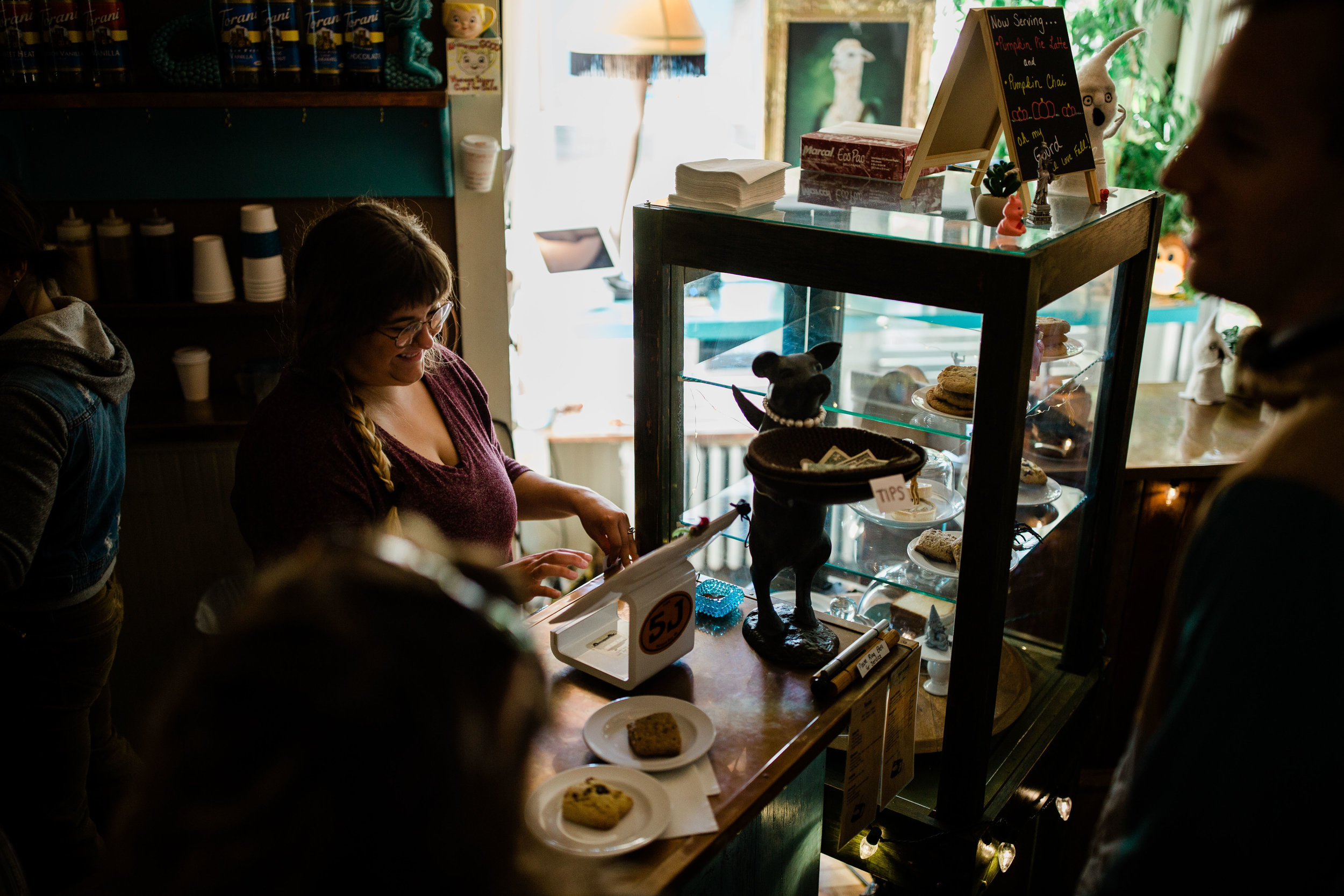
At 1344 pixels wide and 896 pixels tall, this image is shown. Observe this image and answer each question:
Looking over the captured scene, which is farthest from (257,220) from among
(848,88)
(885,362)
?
(848,88)

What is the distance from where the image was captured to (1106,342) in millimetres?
2213

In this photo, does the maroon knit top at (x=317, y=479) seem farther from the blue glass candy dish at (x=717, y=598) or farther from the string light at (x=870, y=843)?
the string light at (x=870, y=843)

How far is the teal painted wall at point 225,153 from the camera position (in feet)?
10.6

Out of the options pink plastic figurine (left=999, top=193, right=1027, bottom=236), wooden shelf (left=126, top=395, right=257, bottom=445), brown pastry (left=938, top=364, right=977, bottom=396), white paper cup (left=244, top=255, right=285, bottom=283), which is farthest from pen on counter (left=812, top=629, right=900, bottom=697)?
white paper cup (left=244, top=255, right=285, bottom=283)

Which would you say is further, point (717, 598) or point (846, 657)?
point (717, 598)

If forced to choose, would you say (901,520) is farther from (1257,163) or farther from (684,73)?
(684,73)

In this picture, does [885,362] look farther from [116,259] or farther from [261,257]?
[116,259]

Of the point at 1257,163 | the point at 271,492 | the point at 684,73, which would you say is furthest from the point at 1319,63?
the point at 684,73

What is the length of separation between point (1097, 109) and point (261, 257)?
2.49m

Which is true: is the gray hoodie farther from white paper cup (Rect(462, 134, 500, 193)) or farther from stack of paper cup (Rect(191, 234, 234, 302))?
white paper cup (Rect(462, 134, 500, 193))

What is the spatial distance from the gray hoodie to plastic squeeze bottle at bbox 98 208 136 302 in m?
1.04

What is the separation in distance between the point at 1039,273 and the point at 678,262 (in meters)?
0.67

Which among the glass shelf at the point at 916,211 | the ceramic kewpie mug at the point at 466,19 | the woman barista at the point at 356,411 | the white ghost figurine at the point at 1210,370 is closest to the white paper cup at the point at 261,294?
the ceramic kewpie mug at the point at 466,19

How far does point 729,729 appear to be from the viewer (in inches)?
62.9
